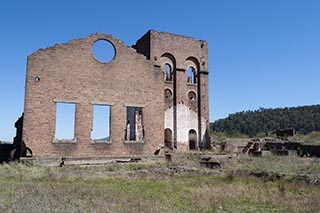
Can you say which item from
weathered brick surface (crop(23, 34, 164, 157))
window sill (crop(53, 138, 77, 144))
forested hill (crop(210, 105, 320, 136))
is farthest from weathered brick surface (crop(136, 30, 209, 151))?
forested hill (crop(210, 105, 320, 136))

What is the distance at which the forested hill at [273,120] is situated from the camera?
7462 cm

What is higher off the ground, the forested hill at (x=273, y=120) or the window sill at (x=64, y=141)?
the forested hill at (x=273, y=120)

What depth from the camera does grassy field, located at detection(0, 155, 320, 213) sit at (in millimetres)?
6910

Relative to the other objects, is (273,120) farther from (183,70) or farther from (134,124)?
(134,124)

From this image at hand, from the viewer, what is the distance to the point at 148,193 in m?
9.13

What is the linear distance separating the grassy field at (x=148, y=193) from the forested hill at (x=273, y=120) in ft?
204

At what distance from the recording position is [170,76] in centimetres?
3120

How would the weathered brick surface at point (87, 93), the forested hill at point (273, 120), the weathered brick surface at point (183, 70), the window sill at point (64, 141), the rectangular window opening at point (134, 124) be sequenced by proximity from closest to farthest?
the weathered brick surface at point (87, 93)
the window sill at point (64, 141)
the rectangular window opening at point (134, 124)
the weathered brick surface at point (183, 70)
the forested hill at point (273, 120)

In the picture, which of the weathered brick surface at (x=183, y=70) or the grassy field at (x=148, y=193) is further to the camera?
the weathered brick surface at (x=183, y=70)

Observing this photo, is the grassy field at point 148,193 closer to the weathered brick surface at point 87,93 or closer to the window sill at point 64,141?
the window sill at point 64,141

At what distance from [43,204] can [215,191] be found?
4963 mm

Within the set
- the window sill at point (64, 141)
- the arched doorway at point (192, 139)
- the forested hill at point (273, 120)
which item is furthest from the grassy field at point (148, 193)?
the forested hill at point (273, 120)

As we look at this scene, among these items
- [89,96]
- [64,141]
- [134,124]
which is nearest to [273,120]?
[134,124]

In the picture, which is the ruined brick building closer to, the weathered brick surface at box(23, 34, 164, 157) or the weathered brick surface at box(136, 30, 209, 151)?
the weathered brick surface at box(23, 34, 164, 157)
